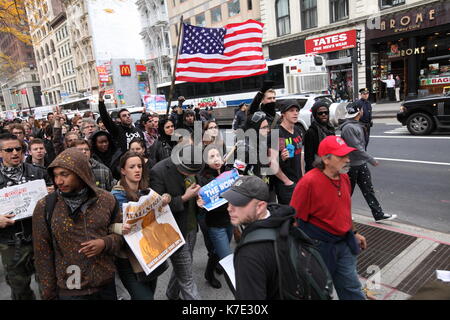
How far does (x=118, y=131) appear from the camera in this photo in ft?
18.9

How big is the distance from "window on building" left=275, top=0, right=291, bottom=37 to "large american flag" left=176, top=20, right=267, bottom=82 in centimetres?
2060

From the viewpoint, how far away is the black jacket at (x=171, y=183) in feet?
9.97

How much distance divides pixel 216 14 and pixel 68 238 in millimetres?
33043

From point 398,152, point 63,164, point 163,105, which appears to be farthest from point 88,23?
point 63,164

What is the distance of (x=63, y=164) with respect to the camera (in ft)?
7.30

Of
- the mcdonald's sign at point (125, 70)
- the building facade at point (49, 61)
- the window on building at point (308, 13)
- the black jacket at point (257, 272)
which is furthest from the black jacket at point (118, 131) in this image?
the building facade at point (49, 61)

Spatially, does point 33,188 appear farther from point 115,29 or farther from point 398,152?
point 115,29

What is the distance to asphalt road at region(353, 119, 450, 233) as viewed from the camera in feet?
17.2

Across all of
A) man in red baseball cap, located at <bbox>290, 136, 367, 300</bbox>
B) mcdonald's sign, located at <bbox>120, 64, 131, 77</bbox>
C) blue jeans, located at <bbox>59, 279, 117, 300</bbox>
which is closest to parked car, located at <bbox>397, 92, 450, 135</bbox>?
man in red baseball cap, located at <bbox>290, 136, 367, 300</bbox>

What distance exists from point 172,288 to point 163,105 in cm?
2089

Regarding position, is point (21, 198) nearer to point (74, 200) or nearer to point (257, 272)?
point (74, 200)

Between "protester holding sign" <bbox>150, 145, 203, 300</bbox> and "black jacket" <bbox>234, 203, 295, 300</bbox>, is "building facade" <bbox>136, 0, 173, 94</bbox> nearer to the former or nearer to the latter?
"protester holding sign" <bbox>150, 145, 203, 300</bbox>

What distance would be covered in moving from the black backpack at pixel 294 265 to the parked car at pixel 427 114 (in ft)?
36.7
